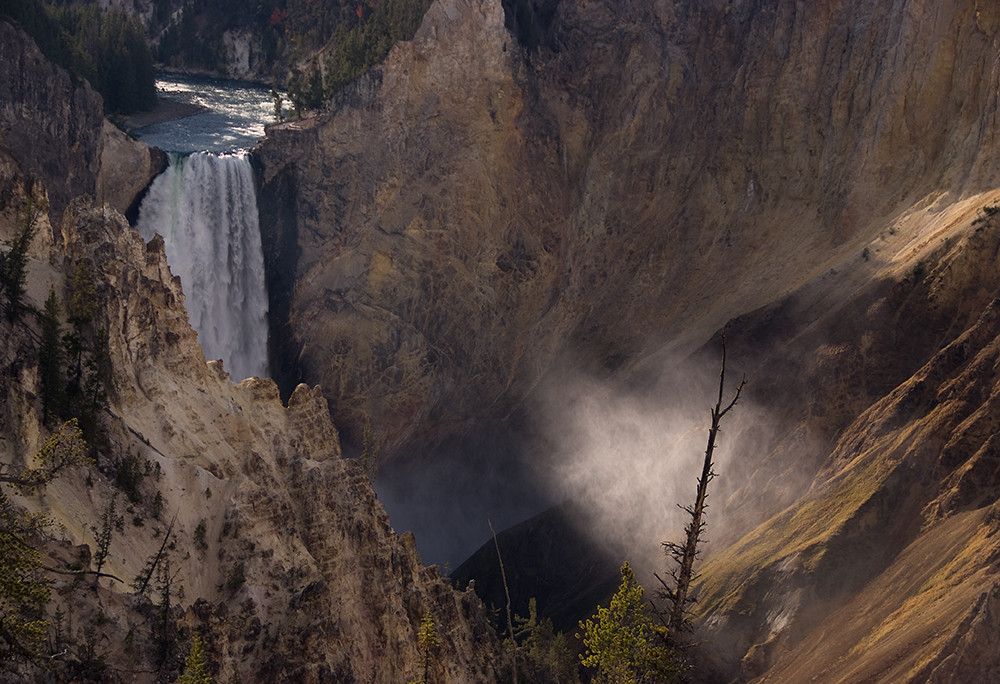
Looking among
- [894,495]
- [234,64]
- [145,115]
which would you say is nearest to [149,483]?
[894,495]

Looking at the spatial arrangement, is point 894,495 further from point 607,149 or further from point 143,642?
point 607,149

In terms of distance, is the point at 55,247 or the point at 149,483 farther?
the point at 55,247

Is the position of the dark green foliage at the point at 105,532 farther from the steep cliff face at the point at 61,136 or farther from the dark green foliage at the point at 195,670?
the steep cliff face at the point at 61,136

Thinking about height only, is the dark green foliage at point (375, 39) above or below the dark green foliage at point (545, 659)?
above

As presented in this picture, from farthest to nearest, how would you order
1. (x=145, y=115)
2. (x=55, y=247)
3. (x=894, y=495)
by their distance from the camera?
(x=145, y=115) → (x=894, y=495) → (x=55, y=247)

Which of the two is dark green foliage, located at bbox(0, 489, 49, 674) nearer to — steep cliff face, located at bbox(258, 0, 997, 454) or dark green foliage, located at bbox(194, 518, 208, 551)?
dark green foliage, located at bbox(194, 518, 208, 551)

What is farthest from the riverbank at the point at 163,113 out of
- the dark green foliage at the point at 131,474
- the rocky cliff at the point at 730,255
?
the dark green foliage at the point at 131,474
